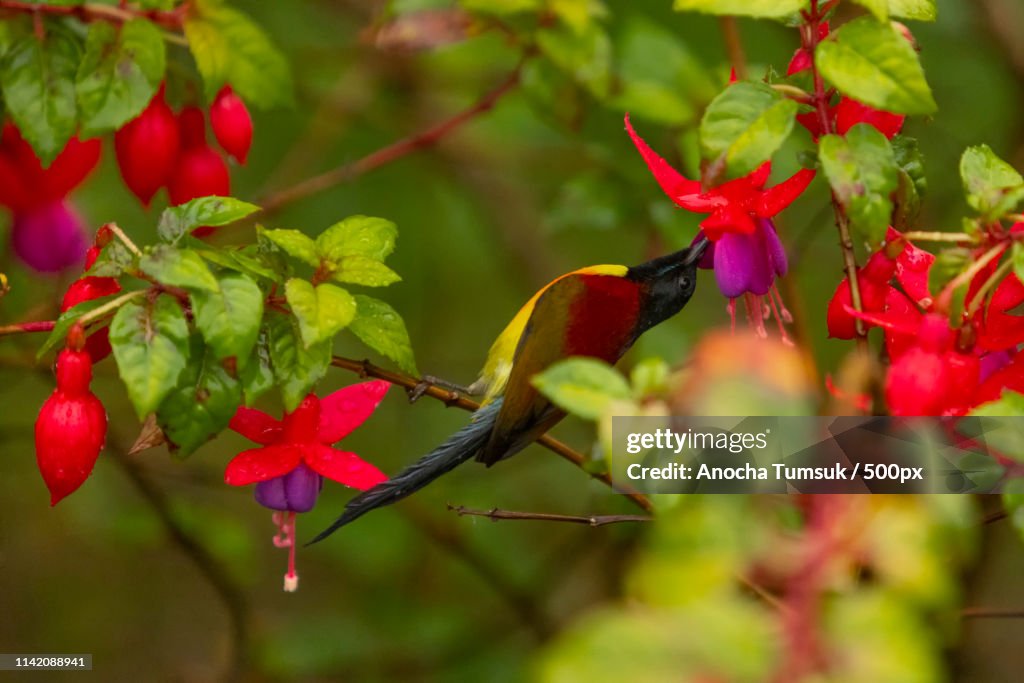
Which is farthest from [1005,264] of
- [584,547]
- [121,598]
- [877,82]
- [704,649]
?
[121,598]

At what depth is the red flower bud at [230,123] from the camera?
1159 mm

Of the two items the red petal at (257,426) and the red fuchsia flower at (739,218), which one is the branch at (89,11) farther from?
the red fuchsia flower at (739,218)

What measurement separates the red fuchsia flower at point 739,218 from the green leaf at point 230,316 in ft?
1.00

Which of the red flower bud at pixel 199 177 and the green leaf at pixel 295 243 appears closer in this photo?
the green leaf at pixel 295 243

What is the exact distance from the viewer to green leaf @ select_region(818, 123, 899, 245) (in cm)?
78

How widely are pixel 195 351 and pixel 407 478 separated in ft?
0.66

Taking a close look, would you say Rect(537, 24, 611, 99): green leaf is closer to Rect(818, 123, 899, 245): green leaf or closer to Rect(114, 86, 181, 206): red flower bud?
Rect(114, 86, 181, 206): red flower bud

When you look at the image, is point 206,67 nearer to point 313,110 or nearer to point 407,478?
point 407,478

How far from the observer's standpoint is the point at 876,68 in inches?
31.2

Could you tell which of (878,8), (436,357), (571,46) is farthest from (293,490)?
(436,357)

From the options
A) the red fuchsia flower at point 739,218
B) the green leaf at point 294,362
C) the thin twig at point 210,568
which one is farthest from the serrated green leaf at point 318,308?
the thin twig at point 210,568

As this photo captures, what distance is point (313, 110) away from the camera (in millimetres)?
2357

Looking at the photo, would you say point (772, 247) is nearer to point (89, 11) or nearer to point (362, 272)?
point (362, 272)

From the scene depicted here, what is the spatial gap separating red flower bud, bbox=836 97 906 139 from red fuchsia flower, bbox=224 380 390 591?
44 centimetres
